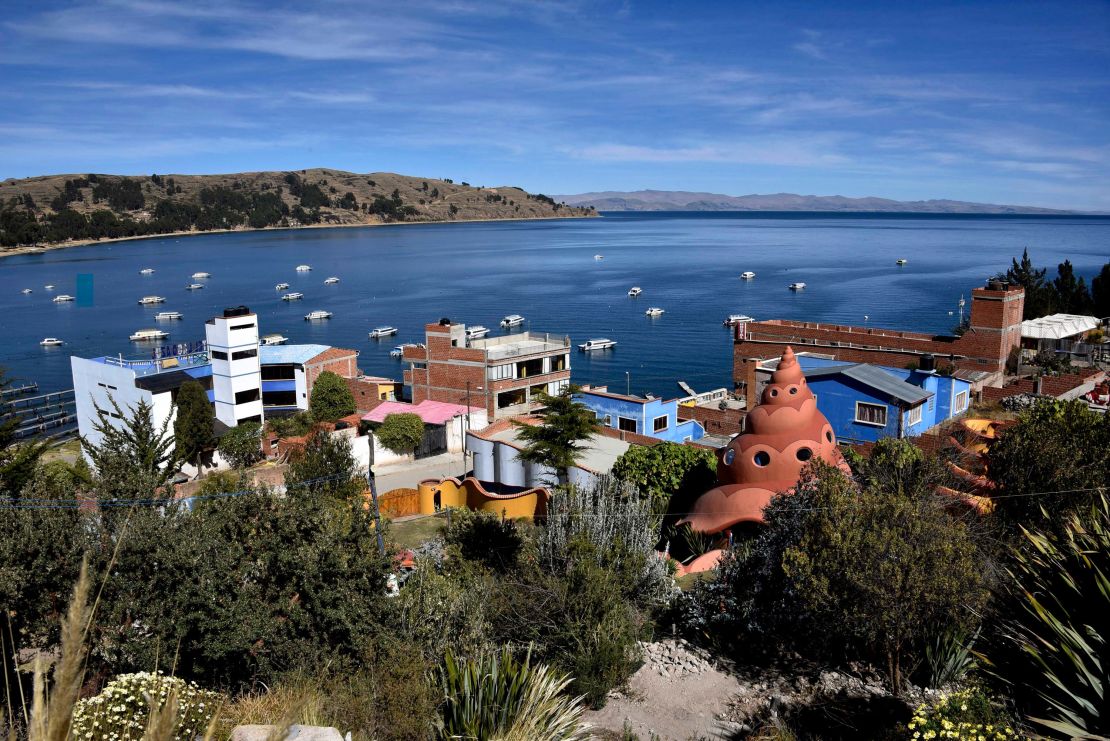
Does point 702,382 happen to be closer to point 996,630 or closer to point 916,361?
point 916,361

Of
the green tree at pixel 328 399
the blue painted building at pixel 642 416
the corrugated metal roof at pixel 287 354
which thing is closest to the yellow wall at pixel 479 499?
the blue painted building at pixel 642 416

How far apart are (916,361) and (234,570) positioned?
3941 centimetres

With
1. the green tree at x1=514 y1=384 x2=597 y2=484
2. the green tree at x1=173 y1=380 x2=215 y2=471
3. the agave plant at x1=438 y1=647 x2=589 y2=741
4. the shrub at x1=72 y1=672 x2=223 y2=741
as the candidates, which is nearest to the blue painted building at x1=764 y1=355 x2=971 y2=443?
the green tree at x1=514 y1=384 x2=597 y2=484

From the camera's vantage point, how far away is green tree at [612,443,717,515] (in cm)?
2231

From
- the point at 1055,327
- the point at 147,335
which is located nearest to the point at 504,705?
the point at 1055,327

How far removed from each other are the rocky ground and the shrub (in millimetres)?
4631

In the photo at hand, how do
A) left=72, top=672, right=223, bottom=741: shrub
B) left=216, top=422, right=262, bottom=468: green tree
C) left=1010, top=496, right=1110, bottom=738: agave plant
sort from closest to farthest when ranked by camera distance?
left=72, top=672, right=223, bottom=741: shrub
left=1010, top=496, right=1110, bottom=738: agave plant
left=216, top=422, right=262, bottom=468: green tree

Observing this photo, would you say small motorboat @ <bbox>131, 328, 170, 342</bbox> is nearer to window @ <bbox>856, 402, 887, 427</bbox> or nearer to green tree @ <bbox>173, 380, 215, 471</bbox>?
green tree @ <bbox>173, 380, 215, 471</bbox>

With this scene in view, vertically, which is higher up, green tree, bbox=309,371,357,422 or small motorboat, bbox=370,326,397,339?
green tree, bbox=309,371,357,422

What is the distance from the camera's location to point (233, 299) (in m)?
120

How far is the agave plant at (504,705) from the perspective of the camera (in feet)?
28.3

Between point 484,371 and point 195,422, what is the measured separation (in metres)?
14.2

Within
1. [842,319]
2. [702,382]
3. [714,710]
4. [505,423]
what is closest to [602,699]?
[714,710]

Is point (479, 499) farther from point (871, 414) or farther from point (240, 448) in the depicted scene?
point (240, 448)
